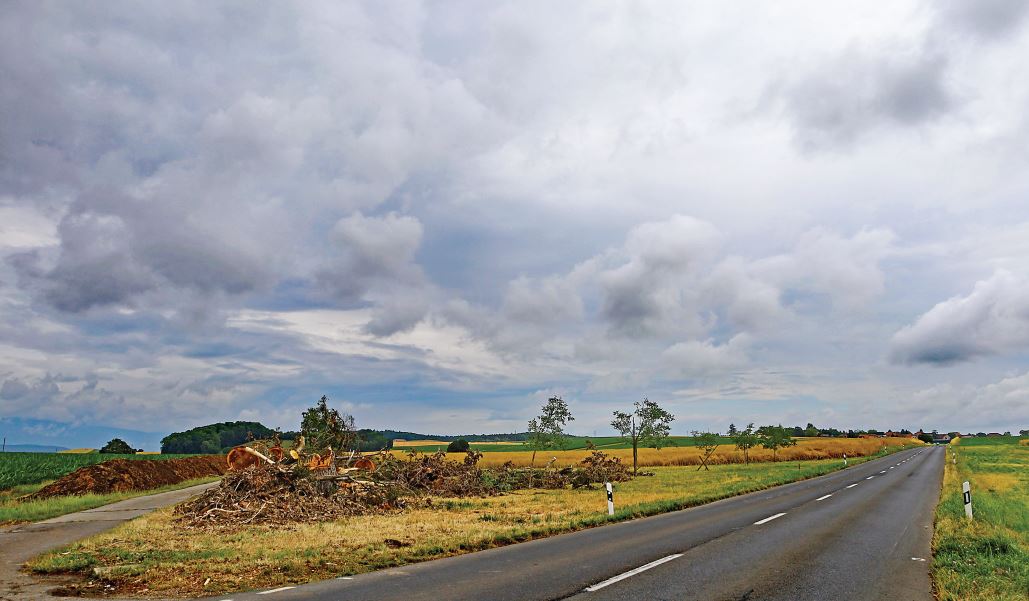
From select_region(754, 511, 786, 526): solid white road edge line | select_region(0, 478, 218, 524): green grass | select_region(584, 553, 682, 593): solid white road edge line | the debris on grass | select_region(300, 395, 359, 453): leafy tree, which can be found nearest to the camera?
select_region(584, 553, 682, 593): solid white road edge line

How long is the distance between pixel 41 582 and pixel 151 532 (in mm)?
6476

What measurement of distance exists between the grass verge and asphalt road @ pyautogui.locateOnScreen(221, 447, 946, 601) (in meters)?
0.87

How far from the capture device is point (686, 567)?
34.4 ft

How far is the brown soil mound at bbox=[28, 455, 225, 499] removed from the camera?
105 feet

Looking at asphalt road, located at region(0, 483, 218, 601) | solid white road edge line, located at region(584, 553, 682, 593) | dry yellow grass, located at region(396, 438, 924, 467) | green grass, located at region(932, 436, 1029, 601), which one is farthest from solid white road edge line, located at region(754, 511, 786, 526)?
dry yellow grass, located at region(396, 438, 924, 467)

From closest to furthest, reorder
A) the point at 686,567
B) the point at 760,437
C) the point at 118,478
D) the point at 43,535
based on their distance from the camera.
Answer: the point at 686,567 < the point at 43,535 < the point at 118,478 < the point at 760,437

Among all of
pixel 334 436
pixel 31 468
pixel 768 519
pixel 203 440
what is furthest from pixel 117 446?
pixel 768 519

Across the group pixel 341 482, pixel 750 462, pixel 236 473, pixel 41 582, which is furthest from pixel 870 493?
pixel 750 462

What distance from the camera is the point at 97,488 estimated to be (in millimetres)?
32844

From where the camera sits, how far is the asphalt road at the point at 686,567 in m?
8.77

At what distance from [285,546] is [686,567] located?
28.3ft

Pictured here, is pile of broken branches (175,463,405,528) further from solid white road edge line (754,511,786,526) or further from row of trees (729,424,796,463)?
row of trees (729,424,796,463)

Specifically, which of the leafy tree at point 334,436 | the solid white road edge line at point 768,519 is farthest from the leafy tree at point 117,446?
the solid white road edge line at point 768,519

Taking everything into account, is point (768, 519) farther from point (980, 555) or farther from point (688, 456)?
point (688, 456)
